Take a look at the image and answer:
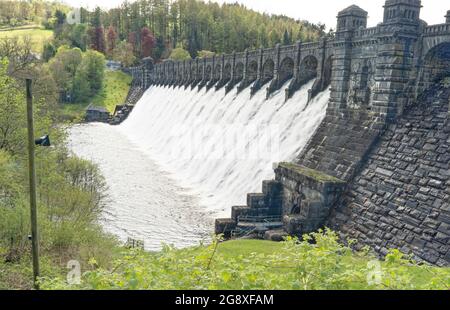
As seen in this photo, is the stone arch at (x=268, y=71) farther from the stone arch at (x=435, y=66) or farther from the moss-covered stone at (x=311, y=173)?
the stone arch at (x=435, y=66)

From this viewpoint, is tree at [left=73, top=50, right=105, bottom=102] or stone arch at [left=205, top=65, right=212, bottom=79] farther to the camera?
tree at [left=73, top=50, right=105, bottom=102]

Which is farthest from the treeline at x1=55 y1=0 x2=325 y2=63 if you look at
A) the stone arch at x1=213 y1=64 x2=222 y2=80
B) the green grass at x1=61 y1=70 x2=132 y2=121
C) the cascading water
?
the cascading water

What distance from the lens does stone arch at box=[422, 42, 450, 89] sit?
20.0 m

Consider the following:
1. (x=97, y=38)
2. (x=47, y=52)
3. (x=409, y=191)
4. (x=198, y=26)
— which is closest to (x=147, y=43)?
(x=97, y=38)

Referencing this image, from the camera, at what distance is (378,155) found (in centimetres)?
2009

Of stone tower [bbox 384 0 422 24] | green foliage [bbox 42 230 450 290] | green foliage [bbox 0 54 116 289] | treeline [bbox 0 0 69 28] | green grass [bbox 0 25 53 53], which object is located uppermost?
treeline [bbox 0 0 69 28]

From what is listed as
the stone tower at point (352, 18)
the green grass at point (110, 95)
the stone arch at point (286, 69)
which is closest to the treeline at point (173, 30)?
the green grass at point (110, 95)

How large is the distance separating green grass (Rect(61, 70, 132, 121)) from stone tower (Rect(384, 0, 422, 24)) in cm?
6866

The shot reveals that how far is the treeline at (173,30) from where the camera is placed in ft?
368

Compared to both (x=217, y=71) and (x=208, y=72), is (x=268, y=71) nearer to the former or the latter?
(x=217, y=71)

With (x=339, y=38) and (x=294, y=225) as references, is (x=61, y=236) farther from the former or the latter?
(x=339, y=38)

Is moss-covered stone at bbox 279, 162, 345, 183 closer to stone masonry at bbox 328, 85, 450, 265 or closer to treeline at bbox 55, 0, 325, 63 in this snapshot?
stone masonry at bbox 328, 85, 450, 265

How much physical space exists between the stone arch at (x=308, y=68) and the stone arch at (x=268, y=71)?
6.13 meters

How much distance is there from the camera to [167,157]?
44.7 m
